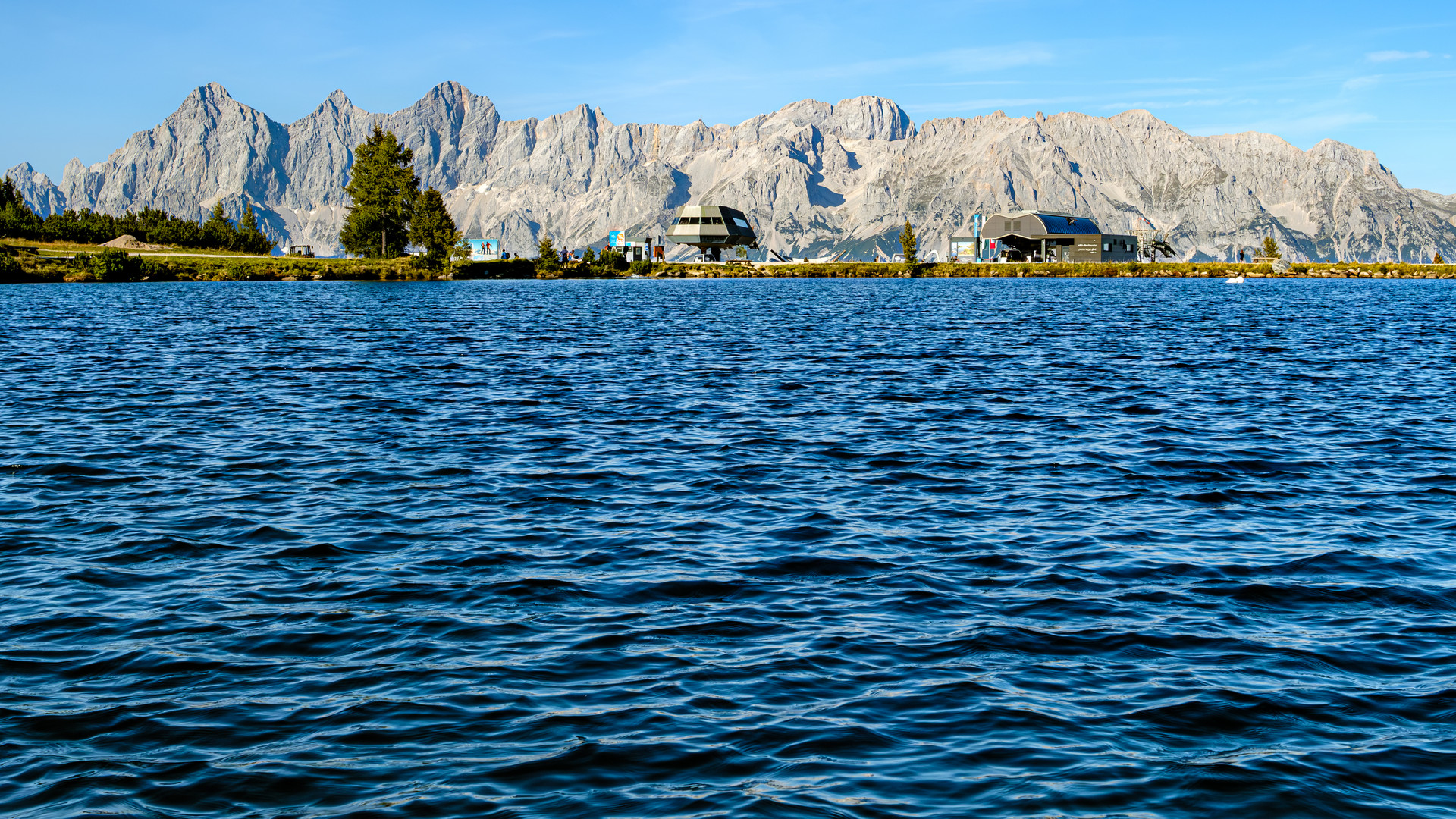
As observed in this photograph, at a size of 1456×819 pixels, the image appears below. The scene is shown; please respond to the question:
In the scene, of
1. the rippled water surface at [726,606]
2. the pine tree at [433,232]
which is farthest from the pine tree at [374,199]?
the rippled water surface at [726,606]

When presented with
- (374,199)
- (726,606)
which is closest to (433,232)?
(374,199)

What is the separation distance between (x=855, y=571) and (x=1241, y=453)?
14613 mm

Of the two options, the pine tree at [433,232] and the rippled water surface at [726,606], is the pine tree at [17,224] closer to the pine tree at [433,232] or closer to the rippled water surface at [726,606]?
the pine tree at [433,232]

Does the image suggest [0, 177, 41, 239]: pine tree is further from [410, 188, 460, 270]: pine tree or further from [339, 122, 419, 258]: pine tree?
[410, 188, 460, 270]: pine tree

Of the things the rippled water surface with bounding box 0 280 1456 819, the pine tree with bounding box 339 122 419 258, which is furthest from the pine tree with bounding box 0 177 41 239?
the rippled water surface with bounding box 0 280 1456 819

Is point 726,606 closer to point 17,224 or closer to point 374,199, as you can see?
point 374,199

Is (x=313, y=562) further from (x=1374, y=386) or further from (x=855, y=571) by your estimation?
(x=1374, y=386)

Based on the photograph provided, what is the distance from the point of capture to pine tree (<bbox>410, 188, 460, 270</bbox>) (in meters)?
193

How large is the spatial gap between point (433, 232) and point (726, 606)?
190 meters

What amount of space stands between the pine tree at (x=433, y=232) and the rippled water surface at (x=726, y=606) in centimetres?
16174

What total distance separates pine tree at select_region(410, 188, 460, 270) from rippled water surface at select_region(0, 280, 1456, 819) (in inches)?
6368

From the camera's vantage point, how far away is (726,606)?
14.2 metres

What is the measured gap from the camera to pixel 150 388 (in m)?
38.7

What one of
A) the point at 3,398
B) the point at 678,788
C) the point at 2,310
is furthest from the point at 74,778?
the point at 2,310
